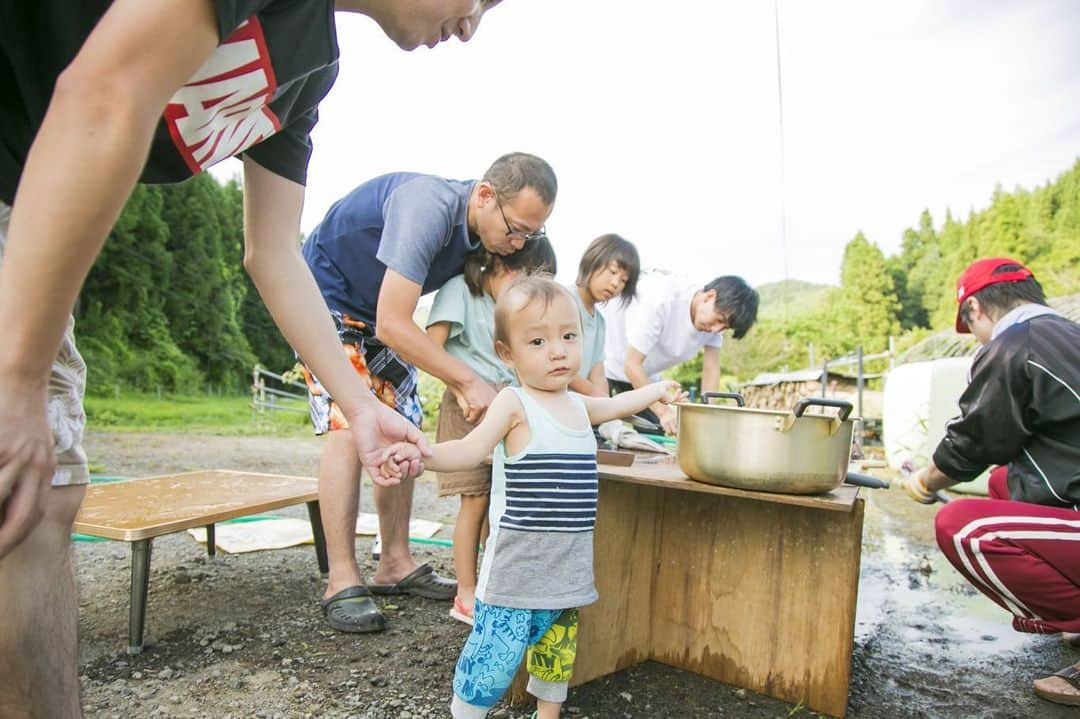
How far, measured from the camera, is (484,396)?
2.38 m

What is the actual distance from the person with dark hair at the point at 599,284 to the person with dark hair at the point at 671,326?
1.54 ft

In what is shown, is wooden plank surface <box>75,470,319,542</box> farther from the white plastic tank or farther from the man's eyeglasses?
the white plastic tank

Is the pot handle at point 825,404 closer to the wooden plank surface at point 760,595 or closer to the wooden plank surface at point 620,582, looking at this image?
the wooden plank surface at point 760,595

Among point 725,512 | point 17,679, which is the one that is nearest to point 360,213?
point 725,512

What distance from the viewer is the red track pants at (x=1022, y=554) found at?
6.82ft

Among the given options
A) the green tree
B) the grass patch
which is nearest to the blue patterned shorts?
the grass patch

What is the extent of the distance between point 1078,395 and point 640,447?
1.39m

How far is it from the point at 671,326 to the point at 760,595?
2.01 meters

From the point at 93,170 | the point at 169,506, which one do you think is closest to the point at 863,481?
the point at 93,170

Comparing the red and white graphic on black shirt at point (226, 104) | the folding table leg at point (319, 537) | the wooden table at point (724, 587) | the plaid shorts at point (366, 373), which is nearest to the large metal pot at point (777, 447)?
the wooden table at point (724, 587)

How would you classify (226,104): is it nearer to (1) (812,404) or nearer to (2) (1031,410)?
(1) (812,404)

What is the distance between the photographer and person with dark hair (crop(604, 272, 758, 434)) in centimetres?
377

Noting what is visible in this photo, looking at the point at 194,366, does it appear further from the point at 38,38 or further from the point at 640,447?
the point at 38,38

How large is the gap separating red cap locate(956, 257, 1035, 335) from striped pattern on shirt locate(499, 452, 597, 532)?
1682mm
